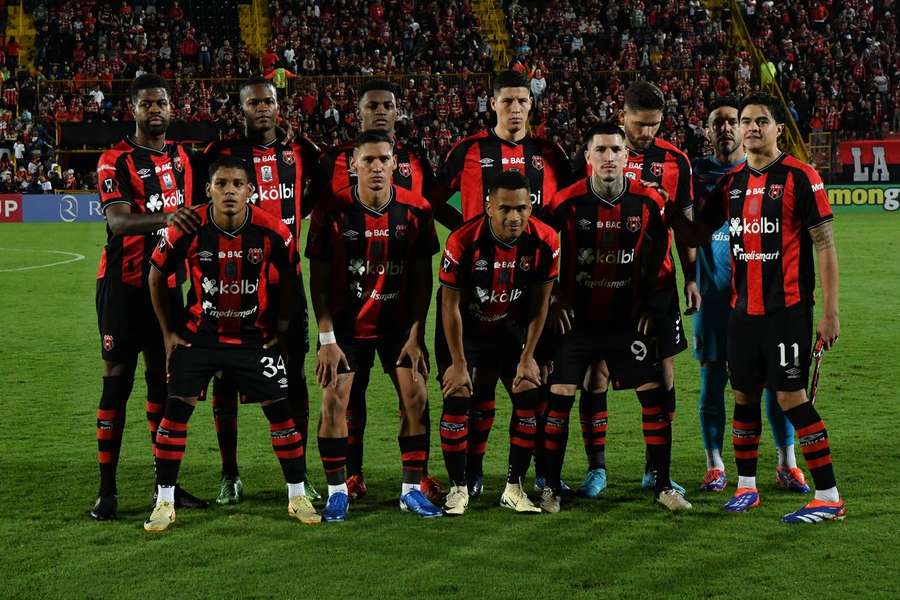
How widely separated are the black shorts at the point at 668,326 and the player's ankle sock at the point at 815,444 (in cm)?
73

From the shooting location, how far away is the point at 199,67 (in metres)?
33.5

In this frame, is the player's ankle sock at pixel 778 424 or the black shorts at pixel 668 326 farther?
the player's ankle sock at pixel 778 424

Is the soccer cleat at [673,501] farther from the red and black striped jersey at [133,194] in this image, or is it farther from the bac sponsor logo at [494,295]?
the red and black striped jersey at [133,194]

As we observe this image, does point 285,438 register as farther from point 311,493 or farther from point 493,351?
point 493,351

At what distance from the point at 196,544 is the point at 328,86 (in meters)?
27.8

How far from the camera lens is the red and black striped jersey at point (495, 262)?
20.2ft

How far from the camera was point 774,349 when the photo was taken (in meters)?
6.02

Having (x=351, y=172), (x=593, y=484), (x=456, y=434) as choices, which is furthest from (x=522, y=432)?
(x=351, y=172)

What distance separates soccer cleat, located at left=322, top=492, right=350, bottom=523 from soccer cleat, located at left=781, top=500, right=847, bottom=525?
2232 millimetres

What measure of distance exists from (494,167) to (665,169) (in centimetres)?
98

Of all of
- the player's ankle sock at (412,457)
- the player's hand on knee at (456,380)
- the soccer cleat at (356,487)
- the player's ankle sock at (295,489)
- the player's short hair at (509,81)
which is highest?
the player's short hair at (509,81)

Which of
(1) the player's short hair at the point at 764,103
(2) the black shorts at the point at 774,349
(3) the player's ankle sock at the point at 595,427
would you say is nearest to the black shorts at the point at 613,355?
(3) the player's ankle sock at the point at 595,427

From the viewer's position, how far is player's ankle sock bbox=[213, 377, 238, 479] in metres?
6.55

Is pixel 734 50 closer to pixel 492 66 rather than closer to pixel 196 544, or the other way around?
pixel 492 66
